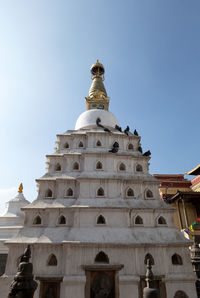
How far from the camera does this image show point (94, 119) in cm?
2408

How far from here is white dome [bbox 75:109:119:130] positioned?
2384cm

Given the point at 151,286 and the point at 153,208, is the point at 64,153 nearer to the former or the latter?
the point at 153,208

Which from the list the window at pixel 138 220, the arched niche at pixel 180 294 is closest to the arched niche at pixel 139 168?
the window at pixel 138 220

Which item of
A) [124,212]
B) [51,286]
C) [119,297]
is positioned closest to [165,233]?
[124,212]

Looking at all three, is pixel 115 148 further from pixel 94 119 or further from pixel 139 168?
pixel 94 119

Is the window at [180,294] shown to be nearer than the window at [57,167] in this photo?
Yes

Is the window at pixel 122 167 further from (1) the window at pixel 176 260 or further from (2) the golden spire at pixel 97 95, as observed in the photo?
(2) the golden spire at pixel 97 95

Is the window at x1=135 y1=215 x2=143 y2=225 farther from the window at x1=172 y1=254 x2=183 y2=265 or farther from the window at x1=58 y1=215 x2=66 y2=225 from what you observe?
the window at x1=58 y1=215 x2=66 y2=225

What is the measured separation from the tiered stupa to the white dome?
355 cm

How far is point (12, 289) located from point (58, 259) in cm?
840

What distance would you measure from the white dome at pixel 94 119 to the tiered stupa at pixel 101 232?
11.7ft

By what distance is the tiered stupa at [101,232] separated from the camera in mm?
14266

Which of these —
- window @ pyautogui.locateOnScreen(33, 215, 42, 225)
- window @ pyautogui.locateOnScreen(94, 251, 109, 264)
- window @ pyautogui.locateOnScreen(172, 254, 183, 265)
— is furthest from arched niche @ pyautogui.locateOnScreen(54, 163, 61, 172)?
window @ pyautogui.locateOnScreen(172, 254, 183, 265)

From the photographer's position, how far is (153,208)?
55.6 ft
